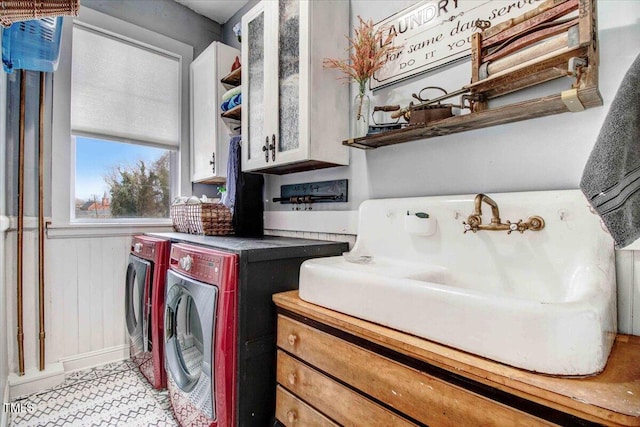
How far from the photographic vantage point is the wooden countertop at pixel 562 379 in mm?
554

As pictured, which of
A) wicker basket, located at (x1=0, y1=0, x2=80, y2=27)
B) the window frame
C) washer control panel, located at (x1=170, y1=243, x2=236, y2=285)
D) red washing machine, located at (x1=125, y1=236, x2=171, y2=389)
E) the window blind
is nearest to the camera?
wicker basket, located at (x1=0, y1=0, x2=80, y2=27)

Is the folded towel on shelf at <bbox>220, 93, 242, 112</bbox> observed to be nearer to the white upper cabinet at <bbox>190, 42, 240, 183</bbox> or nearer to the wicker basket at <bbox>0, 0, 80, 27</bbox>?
the white upper cabinet at <bbox>190, 42, 240, 183</bbox>

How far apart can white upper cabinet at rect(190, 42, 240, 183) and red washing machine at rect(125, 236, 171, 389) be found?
2.46 feet

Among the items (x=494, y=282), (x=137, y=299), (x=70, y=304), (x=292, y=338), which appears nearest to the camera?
(x=494, y=282)

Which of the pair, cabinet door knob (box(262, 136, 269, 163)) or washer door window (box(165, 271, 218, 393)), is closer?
washer door window (box(165, 271, 218, 393))

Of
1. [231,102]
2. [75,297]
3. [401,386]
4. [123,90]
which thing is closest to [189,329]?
[401,386]

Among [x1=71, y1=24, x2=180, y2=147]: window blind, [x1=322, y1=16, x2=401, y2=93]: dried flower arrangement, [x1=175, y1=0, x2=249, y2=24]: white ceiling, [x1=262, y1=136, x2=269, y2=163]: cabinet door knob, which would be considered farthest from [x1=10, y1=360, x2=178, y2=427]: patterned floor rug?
[x1=175, y1=0, x2=249, y2=24]: white ceiling

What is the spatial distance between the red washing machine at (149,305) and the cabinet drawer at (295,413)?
3.08 feet

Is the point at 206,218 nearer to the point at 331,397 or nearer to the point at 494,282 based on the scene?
the point at 331,397

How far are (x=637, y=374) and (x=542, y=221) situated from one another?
1.55 ft

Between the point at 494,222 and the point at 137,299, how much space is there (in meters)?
2.18

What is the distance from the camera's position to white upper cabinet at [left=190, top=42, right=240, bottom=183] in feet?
8.27

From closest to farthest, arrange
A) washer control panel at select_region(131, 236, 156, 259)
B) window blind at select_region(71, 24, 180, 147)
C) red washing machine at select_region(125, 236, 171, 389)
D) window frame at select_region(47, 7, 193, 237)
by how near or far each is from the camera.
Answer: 1. red washing machine at select_region(125, 236, 171, 389)
2. washer control panel at select_region(131, 236, 156, 259)
3. window frame at select_region(47, 7, 193, 237)
4. window blind at select_region(71, 24, 180, 147)

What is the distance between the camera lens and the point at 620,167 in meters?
0.58
